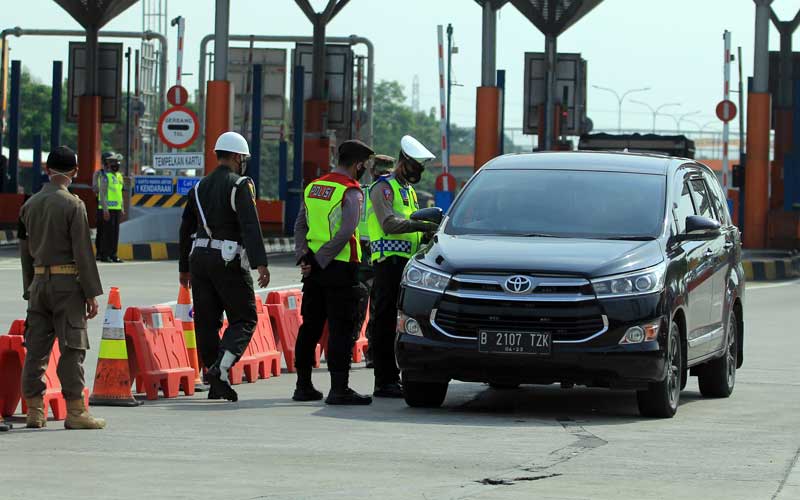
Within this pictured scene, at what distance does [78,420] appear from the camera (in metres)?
10.1

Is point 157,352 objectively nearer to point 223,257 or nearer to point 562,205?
point 223,257

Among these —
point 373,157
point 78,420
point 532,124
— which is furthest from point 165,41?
point 78,420

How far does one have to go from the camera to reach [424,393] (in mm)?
11656

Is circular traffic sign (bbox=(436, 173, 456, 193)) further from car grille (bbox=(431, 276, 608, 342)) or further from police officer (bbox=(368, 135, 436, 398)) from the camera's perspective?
car grille (bbox=(431, 276, 608, 342))

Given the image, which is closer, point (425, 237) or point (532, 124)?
point (425, 237)

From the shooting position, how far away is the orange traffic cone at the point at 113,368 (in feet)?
37.5

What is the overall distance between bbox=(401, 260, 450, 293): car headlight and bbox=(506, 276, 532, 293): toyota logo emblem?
0.41 meters

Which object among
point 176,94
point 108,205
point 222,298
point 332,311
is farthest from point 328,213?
point 176,94

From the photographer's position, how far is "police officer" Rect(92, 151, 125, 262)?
97.2ft

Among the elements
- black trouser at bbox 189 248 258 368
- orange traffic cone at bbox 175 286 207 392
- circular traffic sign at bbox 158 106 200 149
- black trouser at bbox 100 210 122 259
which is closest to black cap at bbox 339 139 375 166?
black trouser at bbox 189 248 258 368

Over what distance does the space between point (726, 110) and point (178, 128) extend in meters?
14.3

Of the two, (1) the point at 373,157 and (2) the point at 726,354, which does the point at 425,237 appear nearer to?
(1) the point at 373,157

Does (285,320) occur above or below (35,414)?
above

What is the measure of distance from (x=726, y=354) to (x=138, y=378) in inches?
164
